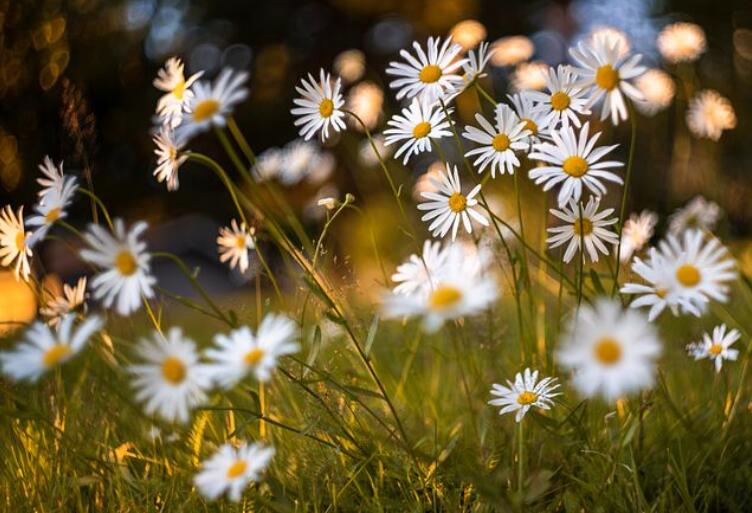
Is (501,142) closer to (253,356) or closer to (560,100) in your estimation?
(560,100)

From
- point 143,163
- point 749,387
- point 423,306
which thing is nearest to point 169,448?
point 423,306

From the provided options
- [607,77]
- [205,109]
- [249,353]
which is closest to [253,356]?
[249,353]

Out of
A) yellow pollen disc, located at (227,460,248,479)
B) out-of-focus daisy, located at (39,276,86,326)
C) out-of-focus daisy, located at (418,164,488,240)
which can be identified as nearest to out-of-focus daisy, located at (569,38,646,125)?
out-of-focus daisy, located at (418,164,488,240)

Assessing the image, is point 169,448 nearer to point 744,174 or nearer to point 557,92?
point 557,92

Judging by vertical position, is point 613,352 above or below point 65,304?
below

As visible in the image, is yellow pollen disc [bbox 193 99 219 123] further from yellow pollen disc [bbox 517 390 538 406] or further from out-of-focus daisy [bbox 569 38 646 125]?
yellow pollen disc [bbox 517 390 538 406]

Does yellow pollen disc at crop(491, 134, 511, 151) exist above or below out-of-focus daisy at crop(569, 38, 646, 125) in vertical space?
above

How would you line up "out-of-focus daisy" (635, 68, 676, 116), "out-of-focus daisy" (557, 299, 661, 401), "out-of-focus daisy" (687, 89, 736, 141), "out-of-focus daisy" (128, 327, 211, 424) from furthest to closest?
"out-of-focus daisy" (635, 68, 676, 116)
"out-of-focus daisy" (687, 89, 736, 141)
"out-of-focus daisy" (128, 327, 211, 424)
"out-of-focus daisy" (557, 299, 661, 401)
